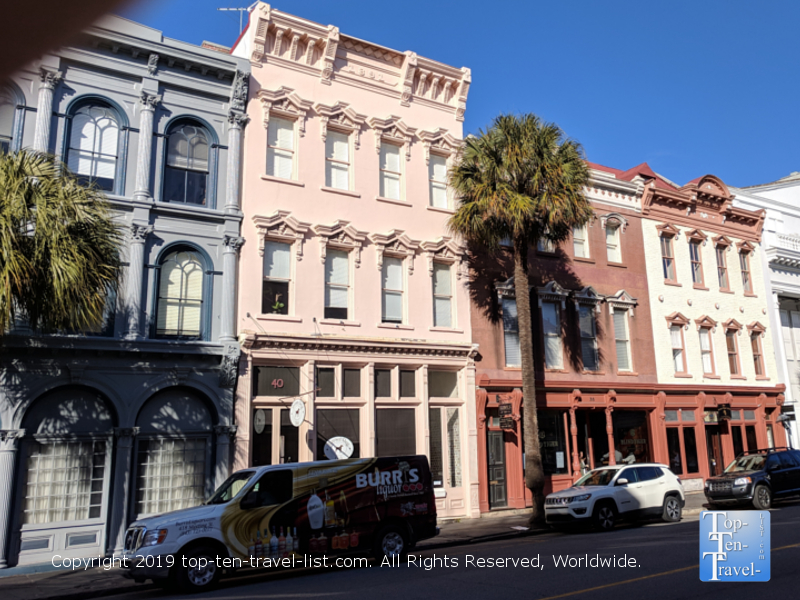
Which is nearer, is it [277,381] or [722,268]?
[277,381]

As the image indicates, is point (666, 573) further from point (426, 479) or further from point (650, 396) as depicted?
point (650, 396)

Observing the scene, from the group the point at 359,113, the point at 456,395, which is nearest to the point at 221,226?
the point at 359,113

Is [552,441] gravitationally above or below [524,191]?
below

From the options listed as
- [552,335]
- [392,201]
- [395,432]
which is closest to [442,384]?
[395,432]

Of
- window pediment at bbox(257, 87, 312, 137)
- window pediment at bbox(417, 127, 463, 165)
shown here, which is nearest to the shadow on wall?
window pediment at bbox(417, 127, 463, 165)

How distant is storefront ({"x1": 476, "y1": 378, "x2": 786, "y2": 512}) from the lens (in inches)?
833

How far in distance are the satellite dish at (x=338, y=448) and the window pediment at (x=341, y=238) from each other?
5.04m

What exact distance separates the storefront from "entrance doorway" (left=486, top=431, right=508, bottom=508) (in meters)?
0.03

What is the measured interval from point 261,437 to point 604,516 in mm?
8873

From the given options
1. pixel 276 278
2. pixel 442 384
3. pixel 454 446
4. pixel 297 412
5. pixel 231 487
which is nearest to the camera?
pixel 231 487

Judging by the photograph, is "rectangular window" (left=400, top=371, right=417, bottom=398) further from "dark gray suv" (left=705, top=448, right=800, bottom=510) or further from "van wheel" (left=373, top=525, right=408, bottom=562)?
"dark gray suv" (left=705, top=448, right=800, bottom=510)

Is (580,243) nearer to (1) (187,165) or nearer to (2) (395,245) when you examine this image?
(2) (395,245)

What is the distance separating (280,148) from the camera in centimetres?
1966

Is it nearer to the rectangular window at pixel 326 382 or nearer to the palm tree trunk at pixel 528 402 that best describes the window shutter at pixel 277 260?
the rectangular window at pixel 326 382
